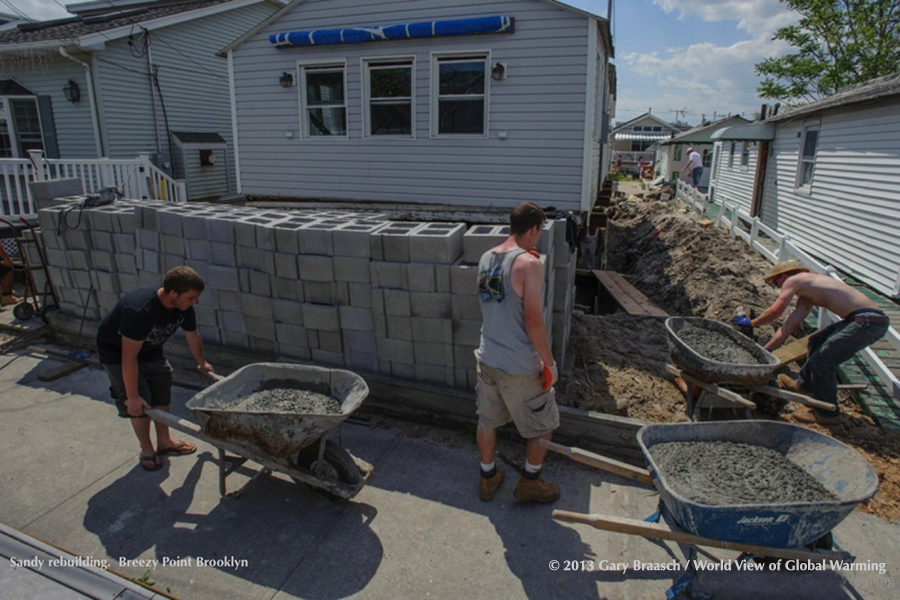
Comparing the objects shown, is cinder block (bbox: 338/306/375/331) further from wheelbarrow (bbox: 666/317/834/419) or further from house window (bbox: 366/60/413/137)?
house window (bbox: 366/60/413/137)

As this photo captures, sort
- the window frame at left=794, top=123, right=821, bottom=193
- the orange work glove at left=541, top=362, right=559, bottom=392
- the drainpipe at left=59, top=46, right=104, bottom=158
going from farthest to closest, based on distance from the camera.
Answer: the drainpipe at left=59, top=46, right=104, bottom=158
the window frame at left=794, top=123, right=821, bottom=193
the orange work glove at left=541, top=362, right=559, bottom=392

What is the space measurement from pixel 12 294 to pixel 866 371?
39.1 feet

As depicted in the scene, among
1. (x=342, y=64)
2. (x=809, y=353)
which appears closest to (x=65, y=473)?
(x=809, y=353)

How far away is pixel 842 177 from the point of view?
36.0ft

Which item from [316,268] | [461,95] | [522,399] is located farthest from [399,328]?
[461,95]

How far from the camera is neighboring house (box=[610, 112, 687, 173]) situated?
191 ft

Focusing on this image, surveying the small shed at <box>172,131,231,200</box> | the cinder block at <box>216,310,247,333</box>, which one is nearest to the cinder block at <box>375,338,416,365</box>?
the cinder block at <box>216,310,247,333</box>

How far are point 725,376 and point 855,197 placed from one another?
836cm

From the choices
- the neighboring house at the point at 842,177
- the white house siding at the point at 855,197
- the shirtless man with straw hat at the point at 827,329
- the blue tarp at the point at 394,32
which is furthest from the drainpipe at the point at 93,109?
the white house siding at the point at 855,197

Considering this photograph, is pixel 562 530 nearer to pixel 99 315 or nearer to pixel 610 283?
pixel 99 315

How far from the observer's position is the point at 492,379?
12.6 ft

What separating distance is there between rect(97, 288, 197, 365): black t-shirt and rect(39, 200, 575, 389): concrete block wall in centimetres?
119

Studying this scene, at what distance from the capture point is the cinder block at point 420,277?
464cm

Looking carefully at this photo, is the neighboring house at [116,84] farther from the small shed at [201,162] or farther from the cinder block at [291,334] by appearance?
the cinder block at [291,334]
